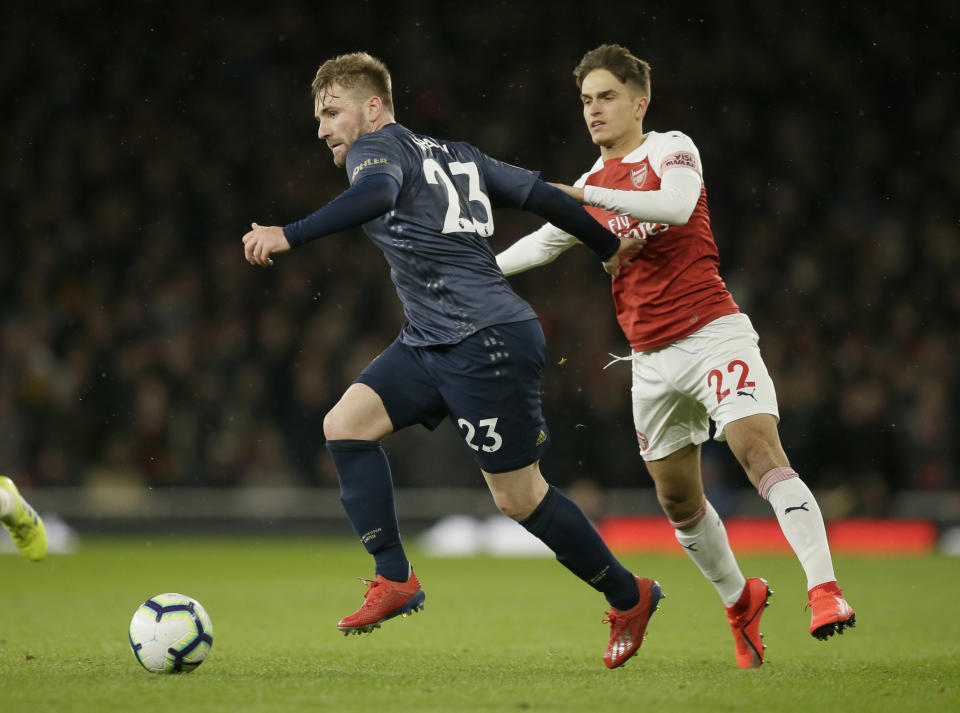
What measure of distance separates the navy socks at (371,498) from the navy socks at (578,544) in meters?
0.51

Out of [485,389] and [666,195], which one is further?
[666,195]

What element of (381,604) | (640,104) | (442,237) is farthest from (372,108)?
(381,604)

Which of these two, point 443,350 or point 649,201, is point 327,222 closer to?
point 443,350

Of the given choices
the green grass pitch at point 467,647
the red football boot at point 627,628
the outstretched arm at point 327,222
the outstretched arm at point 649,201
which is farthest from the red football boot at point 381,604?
the outstretched arm at point 649,201

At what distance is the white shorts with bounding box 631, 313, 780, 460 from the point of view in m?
5.10

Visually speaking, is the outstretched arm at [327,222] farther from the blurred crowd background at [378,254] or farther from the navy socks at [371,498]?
the blurred crowd background at [378,254]

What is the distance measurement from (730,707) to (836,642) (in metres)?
2.37

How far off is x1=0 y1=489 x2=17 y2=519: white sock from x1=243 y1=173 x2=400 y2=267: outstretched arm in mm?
1882

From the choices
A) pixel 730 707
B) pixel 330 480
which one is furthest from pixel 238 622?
pixel 330 480

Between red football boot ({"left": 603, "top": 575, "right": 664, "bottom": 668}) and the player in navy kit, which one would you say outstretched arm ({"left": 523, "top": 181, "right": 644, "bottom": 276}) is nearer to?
the player in navy kit

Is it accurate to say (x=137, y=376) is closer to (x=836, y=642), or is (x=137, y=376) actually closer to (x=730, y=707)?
(x=836, y=642)

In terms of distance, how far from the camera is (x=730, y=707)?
4.03 metres

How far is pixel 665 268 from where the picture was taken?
17.7 feet

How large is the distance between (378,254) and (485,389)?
10.9 metres
